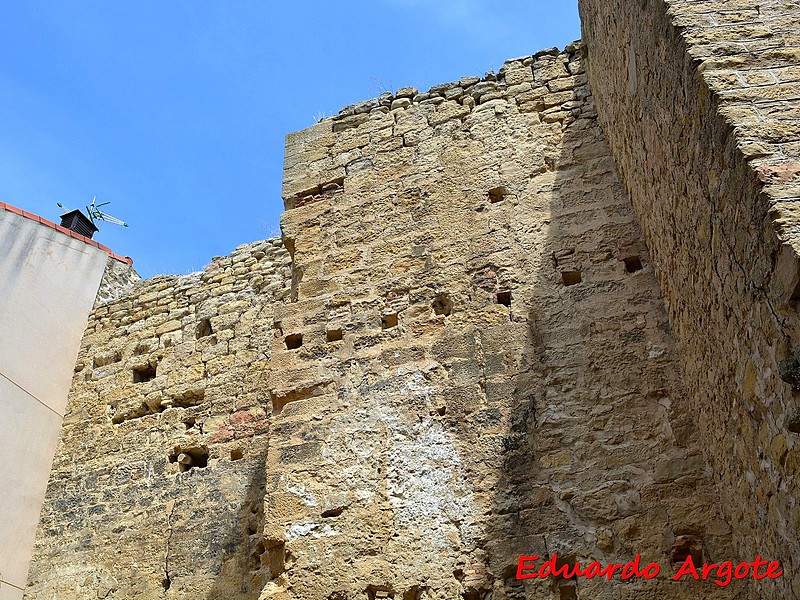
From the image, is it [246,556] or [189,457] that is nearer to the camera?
[246,556]

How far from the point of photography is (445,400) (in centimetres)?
348

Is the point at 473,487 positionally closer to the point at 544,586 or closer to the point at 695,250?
the point at 544,586

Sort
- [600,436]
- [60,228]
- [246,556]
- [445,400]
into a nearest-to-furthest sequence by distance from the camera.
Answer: [600,436] < [445,400] < [246,556] < [60,228]

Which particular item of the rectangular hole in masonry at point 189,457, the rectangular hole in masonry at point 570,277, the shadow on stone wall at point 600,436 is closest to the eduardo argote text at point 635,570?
the shadow on stone wall at point 600,436

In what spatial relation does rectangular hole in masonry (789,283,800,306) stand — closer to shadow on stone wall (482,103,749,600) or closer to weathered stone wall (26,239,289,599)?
shadow on stone wall (482,103,749,600)

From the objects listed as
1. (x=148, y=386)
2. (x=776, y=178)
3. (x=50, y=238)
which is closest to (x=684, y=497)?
(x=776, y=178)

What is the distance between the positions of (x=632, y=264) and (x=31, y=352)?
5.73 meters

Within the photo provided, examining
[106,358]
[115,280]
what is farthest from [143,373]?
[115,280]

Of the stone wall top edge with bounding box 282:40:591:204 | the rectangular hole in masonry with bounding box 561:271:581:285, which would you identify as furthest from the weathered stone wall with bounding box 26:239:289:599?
the rectangular hole in masonry with bounding box 561:271:581:285

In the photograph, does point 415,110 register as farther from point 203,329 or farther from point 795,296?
point 795,296

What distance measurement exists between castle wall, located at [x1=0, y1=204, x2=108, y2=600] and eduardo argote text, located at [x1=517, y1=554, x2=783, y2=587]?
15.3 ft

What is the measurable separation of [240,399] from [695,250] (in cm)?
424

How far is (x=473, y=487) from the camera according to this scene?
3.20 meters

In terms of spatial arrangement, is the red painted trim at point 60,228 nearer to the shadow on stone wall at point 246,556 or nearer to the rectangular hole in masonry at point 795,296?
the shadow on stone wall at point 246,556
